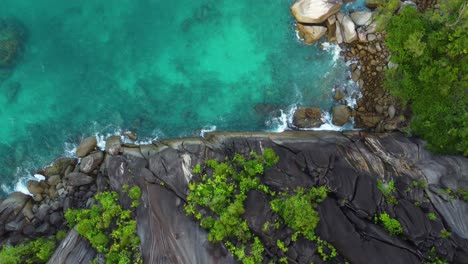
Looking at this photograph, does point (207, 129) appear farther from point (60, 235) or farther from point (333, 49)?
point (60, 235)

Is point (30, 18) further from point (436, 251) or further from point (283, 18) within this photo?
point (436, 251)

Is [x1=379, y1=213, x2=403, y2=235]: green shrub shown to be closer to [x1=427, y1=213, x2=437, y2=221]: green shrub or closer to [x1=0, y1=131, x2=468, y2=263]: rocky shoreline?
[x1=0, y1=131, x2=468, y2=263]: rocky shoreline

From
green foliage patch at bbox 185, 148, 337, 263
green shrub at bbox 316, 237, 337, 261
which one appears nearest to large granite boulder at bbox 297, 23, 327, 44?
green foliage patch at bbox 185, 148, 337, 263

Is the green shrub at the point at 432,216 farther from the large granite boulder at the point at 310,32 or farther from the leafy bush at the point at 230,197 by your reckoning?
the large granite boulder at the point at 310,32

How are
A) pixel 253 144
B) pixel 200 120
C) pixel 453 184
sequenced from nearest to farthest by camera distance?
pixel 453 184
pixel 253 144
pixel 200 120

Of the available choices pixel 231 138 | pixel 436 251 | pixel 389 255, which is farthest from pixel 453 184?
pixel 231 138
